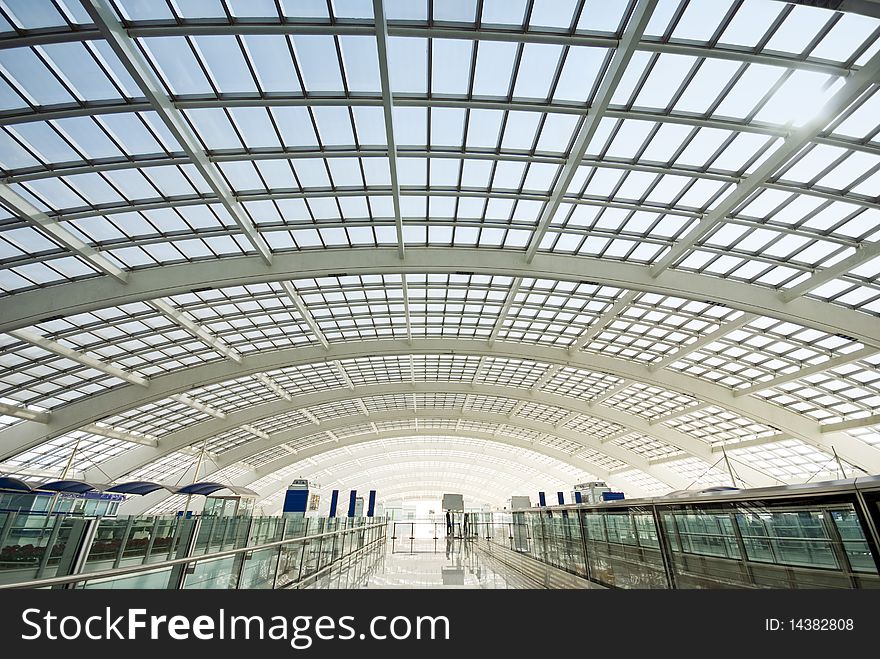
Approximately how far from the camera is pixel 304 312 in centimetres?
2628

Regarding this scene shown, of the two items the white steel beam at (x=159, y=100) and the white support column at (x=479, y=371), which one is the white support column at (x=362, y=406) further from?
the white steel beam at (x=159, y=100)

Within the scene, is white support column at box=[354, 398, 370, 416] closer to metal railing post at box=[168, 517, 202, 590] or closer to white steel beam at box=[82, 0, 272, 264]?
white steel beam at box=[82, 0, 272, 264]

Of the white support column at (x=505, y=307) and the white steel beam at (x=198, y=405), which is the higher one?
the white support column at (x=505, y=307)

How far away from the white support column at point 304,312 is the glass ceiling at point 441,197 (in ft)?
0.70

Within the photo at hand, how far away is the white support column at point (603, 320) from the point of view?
2448cm

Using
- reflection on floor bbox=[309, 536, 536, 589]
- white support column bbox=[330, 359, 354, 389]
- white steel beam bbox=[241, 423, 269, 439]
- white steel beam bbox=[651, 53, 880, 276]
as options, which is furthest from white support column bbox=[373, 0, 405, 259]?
white steel beam bbox=[241, 423, 269, 439]

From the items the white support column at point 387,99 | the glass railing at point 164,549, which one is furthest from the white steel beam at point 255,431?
the glass railing at point 164,549

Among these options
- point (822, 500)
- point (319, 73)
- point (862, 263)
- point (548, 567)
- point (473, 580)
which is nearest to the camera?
point (822, 500)

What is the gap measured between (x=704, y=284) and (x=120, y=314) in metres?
29.2

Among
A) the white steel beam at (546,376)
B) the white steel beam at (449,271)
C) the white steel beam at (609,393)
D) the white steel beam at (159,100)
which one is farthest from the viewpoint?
the white steel beam at (609,393)

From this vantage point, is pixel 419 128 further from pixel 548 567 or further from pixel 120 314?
pixel 120 314

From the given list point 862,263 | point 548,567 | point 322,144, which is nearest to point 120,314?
point 322,144
